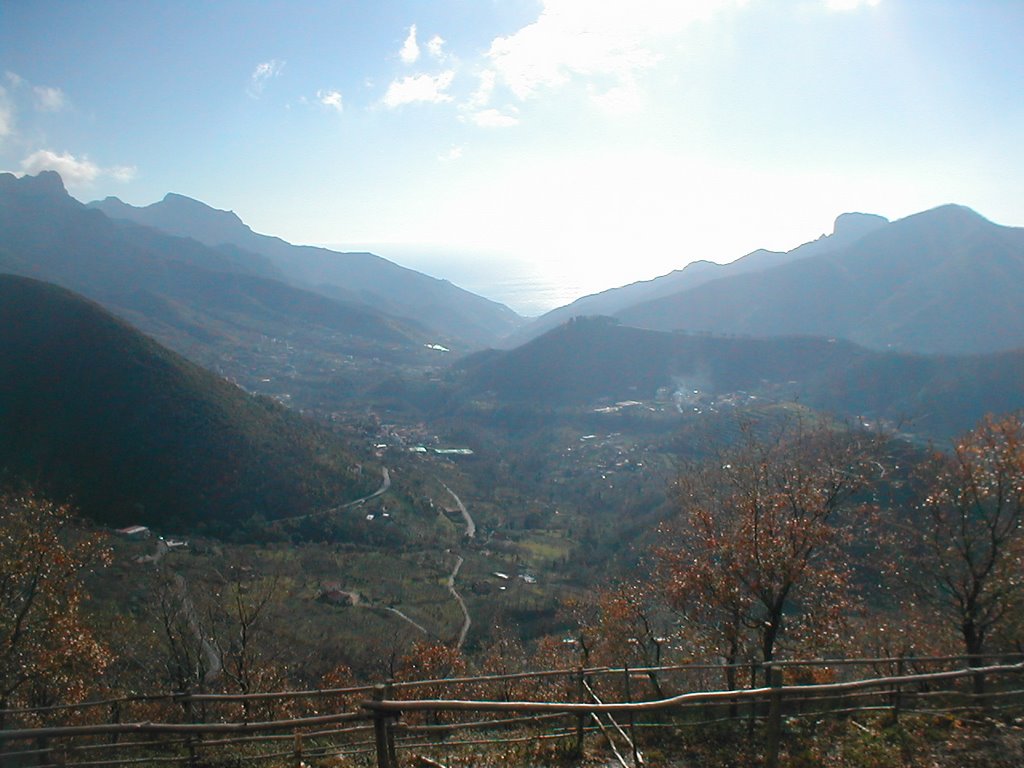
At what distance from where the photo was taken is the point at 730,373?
12775 cm

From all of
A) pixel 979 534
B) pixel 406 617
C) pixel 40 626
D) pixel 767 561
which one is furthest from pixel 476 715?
pixel 406 617

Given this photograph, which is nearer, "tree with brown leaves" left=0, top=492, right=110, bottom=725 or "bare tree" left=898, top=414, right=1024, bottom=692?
"bare tree" left=898, top=414, right=1024, bottom=692

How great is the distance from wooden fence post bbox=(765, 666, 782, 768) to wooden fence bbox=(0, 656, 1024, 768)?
1 centimetres

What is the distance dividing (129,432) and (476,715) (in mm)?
49744

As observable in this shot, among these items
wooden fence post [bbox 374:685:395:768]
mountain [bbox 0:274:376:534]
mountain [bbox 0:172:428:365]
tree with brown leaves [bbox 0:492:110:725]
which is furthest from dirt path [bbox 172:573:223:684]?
mountain [bbox 0:172:428:365]

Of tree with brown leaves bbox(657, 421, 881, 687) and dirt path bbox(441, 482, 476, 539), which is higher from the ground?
tree with brown leaves bbox(657, 421, 881, 687)

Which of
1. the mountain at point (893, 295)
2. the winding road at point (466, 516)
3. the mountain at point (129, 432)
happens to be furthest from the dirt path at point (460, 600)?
the mountain at point (893, 295)

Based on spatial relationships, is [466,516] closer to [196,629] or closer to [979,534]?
[196,629]

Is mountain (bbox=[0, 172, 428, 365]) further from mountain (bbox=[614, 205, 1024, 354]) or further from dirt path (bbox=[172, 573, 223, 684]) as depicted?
dirt path (bbox=[172, 573, 223, 684])

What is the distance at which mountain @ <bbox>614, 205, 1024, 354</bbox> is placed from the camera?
13788 cm

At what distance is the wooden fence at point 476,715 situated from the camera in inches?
232

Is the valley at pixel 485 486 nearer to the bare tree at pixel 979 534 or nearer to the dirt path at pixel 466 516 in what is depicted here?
the bare tree at pixel 979 534

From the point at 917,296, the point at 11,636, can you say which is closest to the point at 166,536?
the point at 11,636

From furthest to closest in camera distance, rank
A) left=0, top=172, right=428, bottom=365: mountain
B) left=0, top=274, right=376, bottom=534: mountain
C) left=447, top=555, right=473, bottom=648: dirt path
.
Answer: left=0, top=172, right=428, bottom=365: mountain → left=0, top=274, right=376, bottom=534: mountain → left=447, top=555, right=473, bottom=648: dirt path
